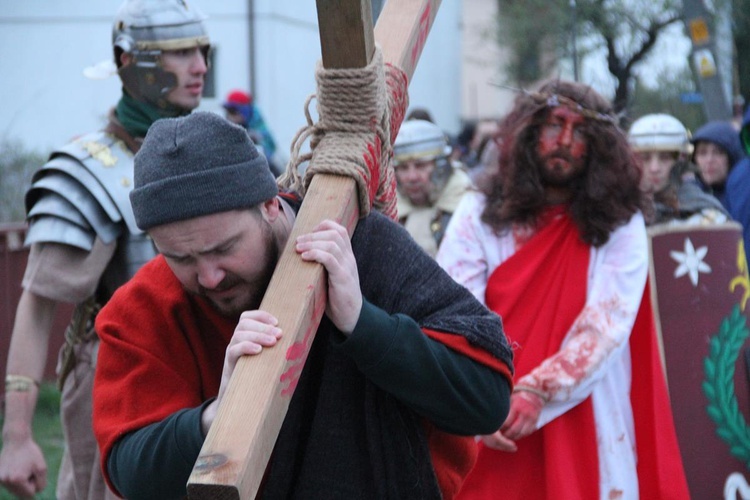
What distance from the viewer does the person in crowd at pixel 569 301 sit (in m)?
3.75

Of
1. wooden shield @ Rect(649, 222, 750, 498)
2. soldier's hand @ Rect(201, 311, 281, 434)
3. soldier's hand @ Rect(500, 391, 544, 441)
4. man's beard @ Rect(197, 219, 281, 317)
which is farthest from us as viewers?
wooden shield @ Rect(649, 222, 750, 498)

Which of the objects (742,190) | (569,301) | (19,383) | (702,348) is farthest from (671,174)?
(19,383)

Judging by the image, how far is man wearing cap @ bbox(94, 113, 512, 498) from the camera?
1982 mm

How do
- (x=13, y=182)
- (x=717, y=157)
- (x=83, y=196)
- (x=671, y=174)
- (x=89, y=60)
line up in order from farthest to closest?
1. (x=89, y=60)
2. (x=13, y=182)
3. (x=717, y=157)
4. (x=671, y=174)
5. (x=83, y=196)

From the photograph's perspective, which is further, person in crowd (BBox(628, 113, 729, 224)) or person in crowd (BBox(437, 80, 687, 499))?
person in crowd (BBox(628, 113, 729, 224))

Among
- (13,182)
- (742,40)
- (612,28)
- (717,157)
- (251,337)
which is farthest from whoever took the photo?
(742,40)

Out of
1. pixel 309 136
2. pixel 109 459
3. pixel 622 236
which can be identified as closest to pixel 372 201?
pixel 309 136

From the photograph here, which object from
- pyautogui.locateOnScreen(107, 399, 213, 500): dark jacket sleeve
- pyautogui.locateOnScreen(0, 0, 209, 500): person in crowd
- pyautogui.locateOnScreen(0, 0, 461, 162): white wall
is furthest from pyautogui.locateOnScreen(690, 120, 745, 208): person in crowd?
pyautogui.locateOnScreen(0, 0, 461, 162): white wall

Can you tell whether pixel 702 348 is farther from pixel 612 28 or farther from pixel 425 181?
pixel 612 28

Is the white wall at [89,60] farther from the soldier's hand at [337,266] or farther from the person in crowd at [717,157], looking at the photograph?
the soldier's hand at [337,266]

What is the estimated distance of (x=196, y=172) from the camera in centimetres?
197

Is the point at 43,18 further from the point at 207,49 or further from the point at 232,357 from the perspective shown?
the point at 232,357

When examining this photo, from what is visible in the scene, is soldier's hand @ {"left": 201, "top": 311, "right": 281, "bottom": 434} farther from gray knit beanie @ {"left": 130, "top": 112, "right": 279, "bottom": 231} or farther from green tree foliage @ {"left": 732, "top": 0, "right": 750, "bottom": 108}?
green tree foliage @ {"left": 732, "top": 0, "right": 750, "bottom": 108}

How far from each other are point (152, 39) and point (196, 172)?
197 cm
